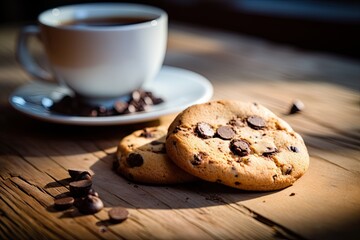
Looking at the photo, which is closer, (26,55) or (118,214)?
(118,214)

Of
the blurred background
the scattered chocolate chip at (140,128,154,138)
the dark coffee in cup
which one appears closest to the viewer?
the scattered chocolate chip at (140,128,154,138)

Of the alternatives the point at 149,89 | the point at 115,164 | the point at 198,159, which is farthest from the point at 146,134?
the point at 149,89

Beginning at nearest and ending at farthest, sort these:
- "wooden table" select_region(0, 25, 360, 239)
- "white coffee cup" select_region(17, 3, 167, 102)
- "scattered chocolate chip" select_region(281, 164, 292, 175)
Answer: "wooden table" select_region(0, 25, 360, 239) < "scattered chocolate chip" select_region(281, 164, 292, 175) < "white coffee cup" select_region(17, 3, 167, 102)

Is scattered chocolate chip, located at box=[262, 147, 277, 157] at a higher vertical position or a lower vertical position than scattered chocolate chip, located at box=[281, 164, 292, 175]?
higher

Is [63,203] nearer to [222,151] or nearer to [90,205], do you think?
[90,205]

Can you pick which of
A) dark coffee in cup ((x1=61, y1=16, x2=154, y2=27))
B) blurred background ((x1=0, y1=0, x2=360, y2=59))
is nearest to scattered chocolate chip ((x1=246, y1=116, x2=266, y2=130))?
dark coffee in cup ((x1=61, y1=16, x2=154, y2=27))

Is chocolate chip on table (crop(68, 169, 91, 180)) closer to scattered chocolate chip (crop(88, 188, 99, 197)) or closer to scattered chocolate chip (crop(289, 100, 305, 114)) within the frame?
scattered chocolate chip (crop(88, 188, 99, 197))

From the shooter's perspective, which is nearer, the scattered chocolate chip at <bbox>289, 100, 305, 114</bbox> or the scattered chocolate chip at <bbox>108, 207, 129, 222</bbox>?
the scattered chocolate chip at <bbox>108, 207, 129, 222</bbox>
